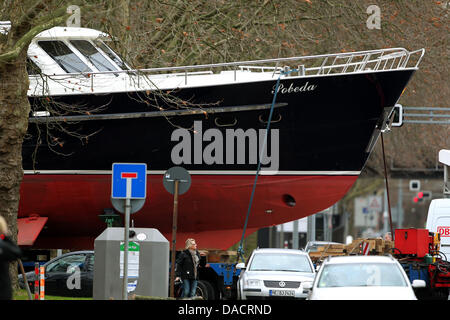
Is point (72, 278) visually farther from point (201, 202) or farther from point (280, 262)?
point (280, 262)

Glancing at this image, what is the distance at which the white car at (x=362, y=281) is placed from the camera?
45.0 ft

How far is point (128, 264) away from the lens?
1633 cm

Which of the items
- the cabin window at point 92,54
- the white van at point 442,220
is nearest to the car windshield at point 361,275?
the white van at point 442,220

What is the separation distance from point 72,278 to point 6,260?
32.7 ft

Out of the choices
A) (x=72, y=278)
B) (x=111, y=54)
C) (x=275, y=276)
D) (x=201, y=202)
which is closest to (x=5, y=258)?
(x=275, y=276)

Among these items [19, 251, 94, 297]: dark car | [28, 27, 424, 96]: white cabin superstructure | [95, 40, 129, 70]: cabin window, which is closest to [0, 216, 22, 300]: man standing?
[19, 251, 94, 297]: dark car

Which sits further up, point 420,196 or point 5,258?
point 420,196

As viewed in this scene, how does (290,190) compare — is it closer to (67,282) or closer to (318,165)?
(318,165)

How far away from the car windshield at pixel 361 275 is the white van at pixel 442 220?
8.60m

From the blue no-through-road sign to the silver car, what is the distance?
3.63 meters

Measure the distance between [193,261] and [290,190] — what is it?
5154 mm

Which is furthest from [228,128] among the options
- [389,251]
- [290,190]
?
[389,251]

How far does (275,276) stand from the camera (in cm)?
1855

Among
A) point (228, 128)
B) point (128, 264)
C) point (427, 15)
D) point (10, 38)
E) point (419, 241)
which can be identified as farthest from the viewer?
point (427, 15)
